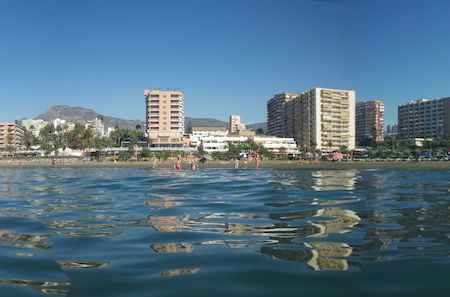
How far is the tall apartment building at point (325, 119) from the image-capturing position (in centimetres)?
14550

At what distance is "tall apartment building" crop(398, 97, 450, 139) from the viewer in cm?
16900

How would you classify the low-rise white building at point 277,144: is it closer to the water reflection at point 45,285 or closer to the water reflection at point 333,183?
the water reflection at point 333,183

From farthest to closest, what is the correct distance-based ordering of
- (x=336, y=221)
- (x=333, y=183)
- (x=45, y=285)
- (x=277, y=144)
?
(x=277, y=144) → (x=333, y=183) → (x=336, y=221) → (x=45, y=285)

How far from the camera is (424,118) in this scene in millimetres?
179875

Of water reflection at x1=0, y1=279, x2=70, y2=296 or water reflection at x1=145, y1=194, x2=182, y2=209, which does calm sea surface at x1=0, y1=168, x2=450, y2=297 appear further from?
water reflection at x1=145, y1=194, x2=182, y2=209

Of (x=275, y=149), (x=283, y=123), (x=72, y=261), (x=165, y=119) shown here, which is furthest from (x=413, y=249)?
(x=283, y=123)

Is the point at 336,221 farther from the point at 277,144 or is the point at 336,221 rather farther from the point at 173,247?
the point at 277,144

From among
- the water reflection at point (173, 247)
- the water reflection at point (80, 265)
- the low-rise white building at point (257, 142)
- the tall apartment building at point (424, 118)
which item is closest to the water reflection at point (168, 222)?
the water reflection at point (173, 247)

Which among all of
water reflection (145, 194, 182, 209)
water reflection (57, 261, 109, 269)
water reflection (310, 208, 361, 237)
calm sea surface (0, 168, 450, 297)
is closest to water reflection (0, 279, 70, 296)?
calm sea surface (0, 168, 450, 297)

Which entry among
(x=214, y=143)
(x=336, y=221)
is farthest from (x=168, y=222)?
(x=214, y=143)

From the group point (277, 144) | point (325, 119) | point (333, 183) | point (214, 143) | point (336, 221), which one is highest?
point (325, 119)

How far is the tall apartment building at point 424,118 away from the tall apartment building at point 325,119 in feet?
117

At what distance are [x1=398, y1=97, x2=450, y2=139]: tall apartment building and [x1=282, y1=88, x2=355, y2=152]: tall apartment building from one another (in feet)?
117

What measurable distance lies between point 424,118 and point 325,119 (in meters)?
60.3
